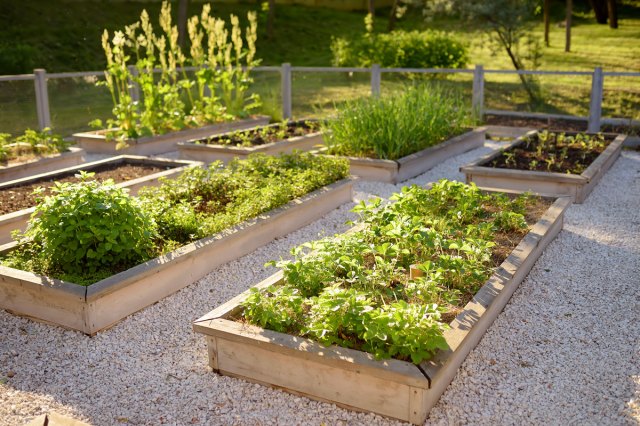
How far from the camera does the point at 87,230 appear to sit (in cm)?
456

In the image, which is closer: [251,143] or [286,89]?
[251,143]

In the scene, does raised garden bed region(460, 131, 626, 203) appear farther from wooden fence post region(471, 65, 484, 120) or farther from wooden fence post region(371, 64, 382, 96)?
wooden fence post region(371, 64, 382, 96)

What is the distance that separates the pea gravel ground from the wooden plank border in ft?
0.25

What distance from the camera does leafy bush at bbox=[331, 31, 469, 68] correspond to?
60.5 feet

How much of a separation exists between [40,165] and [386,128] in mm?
4143

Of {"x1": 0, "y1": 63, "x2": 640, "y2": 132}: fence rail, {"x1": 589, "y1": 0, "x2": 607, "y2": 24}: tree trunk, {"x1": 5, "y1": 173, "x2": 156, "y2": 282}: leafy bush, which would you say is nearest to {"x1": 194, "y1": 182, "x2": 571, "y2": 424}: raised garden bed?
{"x1": 5, "y1": 173, "x2": 156, "y2": 282}: leafy bush

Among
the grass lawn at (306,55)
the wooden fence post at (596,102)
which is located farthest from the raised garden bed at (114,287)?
the wooden fence post at (596,102)

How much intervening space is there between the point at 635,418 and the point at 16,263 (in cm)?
392

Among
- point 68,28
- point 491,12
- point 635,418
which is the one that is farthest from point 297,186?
point 68,28

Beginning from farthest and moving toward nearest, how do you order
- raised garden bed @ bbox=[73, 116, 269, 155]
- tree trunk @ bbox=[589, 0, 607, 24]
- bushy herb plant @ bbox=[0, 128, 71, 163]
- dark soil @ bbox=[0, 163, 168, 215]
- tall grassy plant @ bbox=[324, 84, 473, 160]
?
tree trunk @ bbox=[589, 0, 607, 24], raised garden bed @ bbox=[73, 116, 269, 155], tall grassy plant @ bbox=[324, 84, 473, 160], bushy herb plant @ bbox=[0, 128, 71, 163], dark soil @ bbox=[0, 163, 168, 215]

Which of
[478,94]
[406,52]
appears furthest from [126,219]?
[406,52]

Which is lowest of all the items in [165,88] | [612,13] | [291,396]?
[291,396]

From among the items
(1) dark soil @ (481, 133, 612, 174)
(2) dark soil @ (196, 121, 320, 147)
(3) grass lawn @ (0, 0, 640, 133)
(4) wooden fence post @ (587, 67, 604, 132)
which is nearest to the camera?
(1) dark soil @ (481, 133, 612, 174)

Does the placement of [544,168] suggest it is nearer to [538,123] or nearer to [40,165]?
[538,123]
